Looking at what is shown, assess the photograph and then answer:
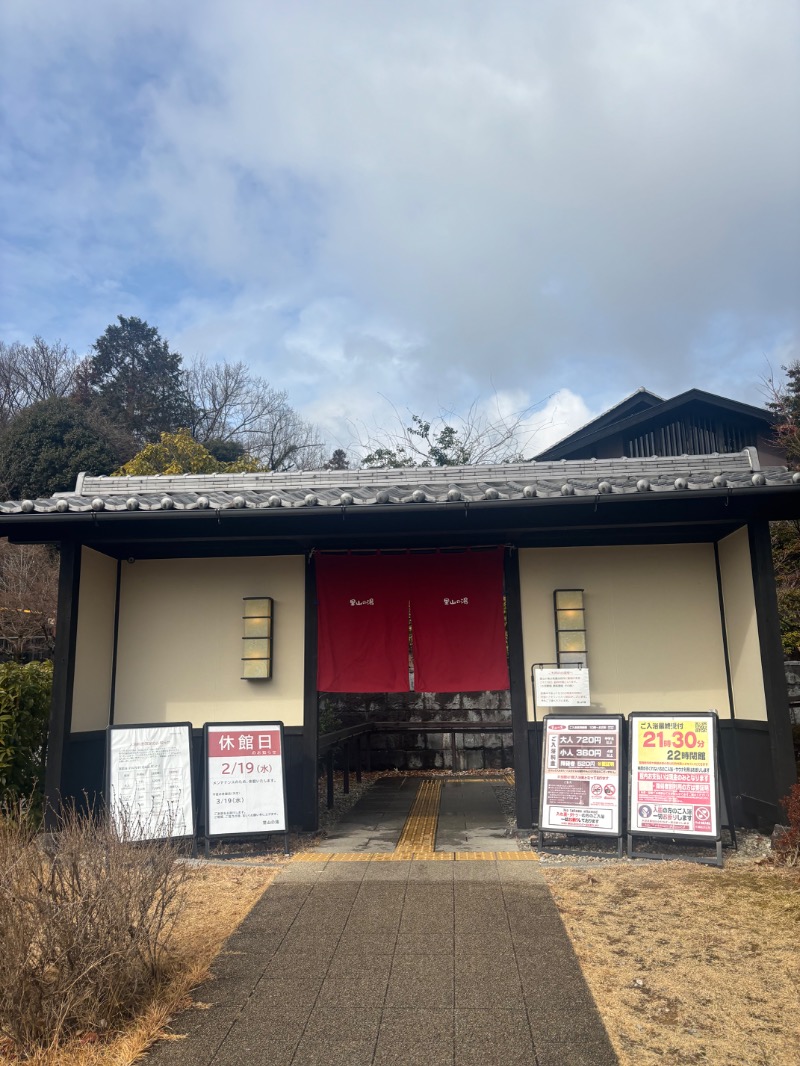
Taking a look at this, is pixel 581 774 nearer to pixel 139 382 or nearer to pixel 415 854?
pixel 415 854

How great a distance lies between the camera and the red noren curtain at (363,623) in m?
8.09

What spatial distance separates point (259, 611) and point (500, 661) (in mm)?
2486

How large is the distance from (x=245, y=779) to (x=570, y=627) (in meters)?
3.44

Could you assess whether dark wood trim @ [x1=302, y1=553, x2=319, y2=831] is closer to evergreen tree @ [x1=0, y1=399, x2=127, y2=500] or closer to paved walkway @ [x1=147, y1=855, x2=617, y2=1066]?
paved walkway @ [x1=147, y1=855, x2=617, y2=1066]

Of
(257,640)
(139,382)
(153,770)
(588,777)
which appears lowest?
(588,777)

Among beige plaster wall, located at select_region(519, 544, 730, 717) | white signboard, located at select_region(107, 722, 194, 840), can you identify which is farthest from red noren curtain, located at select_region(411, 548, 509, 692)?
white signboard, located at select_region(107, 722, 194, 840)

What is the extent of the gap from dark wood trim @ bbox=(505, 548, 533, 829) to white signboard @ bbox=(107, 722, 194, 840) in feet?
10.2

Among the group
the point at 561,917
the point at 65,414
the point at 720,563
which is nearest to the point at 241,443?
the point at 65,414

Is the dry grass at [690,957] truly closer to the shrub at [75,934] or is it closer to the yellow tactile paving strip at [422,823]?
the yellow tactile paving strip at [422,823]

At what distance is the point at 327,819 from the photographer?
9.20 m

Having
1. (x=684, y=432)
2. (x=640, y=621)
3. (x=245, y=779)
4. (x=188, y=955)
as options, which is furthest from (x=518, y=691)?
(x=684, y=432)

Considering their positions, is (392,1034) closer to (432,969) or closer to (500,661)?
(432,969)

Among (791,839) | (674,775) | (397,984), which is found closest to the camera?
(397,984)

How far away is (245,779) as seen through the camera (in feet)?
24.5
